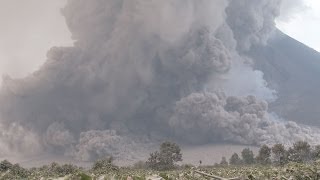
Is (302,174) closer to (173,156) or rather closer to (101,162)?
(101,162)

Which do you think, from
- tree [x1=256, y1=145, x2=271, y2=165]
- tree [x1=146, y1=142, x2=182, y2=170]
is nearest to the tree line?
tree [x1=256, y1=145, x2=271, y2=165]

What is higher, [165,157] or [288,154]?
[288,154]

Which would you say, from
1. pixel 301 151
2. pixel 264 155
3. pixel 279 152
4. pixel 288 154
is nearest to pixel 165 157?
pixel 264 155

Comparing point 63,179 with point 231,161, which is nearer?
point 63,179

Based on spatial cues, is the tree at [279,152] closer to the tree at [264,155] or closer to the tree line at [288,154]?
the tree line at [288,154]

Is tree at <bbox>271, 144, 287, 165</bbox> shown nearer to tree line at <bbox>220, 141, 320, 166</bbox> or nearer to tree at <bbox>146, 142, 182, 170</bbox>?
tree line at <bbox>220, 141, 320, 166</bbox>

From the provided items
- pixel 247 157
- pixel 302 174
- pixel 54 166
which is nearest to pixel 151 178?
pixel 302 174

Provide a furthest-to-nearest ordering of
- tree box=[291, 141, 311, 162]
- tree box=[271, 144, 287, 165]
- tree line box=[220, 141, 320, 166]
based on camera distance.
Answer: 1. tree box=[291, 141, 311, 162]
2. tree line box=[220, 141, 320, 166]
3. tree box=[271, 144, 287, 165]

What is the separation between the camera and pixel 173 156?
102m

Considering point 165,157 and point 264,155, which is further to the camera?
point 165,157

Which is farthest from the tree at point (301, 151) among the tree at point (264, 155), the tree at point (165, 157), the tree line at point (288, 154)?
the tree at point (165, 157)

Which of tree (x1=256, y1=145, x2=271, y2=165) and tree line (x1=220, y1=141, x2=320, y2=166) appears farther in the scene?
tree (x1=256, y1=145, x2=271, y2=165)

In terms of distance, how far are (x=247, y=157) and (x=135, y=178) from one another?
112m

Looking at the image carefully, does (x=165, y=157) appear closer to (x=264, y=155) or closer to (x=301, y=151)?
(x=264, y=155)
